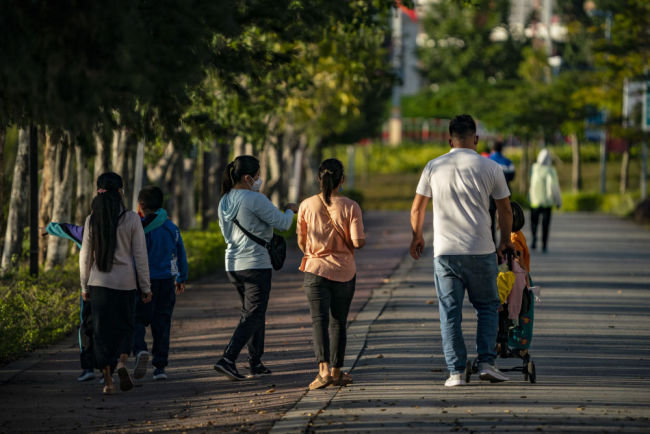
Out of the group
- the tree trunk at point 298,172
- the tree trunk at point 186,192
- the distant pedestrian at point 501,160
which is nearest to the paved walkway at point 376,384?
the distant pedestrian at point 501,160

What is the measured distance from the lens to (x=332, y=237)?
774 centimetres

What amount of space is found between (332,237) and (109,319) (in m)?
1.66

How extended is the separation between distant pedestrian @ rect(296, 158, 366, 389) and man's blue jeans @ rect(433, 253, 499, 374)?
25.9 inches

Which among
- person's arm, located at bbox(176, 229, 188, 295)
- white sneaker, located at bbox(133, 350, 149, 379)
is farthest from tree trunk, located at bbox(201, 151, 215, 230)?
white sneaker, located at bbox(133, 350, 149, 379)

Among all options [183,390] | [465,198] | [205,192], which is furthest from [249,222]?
[205,192]

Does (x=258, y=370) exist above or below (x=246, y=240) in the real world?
below

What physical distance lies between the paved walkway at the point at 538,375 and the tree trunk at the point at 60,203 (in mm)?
4302

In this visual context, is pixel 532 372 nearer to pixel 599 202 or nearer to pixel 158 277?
pixel 158 277

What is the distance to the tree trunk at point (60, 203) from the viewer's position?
14273mm

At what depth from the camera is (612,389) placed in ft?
24.3

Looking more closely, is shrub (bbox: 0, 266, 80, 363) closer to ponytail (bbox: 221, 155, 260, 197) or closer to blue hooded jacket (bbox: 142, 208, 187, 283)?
blue hooded jacket (bbox: 142, 208, 187, 283)

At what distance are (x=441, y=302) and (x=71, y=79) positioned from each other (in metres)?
3.29

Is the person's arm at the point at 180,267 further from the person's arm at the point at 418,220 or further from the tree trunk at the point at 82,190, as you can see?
the tree trunk at the point at 82,190

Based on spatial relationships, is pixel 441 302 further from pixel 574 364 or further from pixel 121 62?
pixel 121 62
